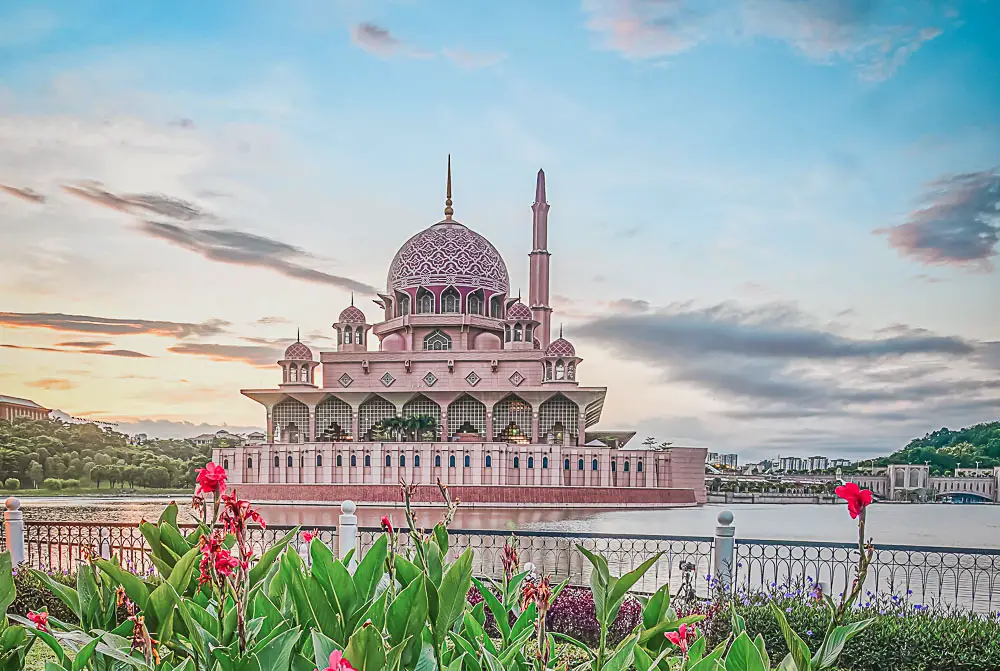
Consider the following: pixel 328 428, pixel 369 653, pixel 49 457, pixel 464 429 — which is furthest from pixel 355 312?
pixel 369 653

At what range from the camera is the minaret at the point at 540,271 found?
31672mm

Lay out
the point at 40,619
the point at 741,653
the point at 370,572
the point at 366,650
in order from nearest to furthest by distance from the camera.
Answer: the point at 366,650
the point at 741,653
the point at 370,572
the point at 40,619

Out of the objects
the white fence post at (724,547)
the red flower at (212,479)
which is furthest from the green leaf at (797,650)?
the white fence post at (724,547)

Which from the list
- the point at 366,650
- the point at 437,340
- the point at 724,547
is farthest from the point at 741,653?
the point at 437,340

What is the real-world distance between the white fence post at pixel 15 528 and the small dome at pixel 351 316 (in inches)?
876

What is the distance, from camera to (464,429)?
28.3 meters

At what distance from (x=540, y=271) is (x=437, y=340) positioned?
5425 mm

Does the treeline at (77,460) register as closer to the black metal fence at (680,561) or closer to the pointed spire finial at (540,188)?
the black metal fence at (680,561)

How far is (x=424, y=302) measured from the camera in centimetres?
3105

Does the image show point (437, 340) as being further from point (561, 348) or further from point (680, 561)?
point (680, 561)

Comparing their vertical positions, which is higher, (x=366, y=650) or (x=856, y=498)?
(x=856, y=498)

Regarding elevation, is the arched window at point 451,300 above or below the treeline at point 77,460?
above

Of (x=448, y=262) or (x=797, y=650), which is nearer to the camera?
(x=797, y=650)

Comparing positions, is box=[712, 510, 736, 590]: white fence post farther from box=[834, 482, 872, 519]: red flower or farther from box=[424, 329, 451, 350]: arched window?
box=[424, 329, 451, 350]: arched window
